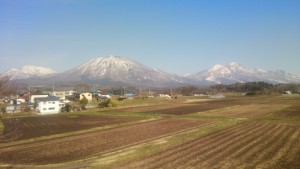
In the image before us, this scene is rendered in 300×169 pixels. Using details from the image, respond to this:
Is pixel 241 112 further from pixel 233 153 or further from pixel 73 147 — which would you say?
pixel 73 147

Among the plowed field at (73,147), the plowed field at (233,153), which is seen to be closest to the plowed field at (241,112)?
the plowed field at (73,147)

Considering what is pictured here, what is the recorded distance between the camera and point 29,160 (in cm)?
2319

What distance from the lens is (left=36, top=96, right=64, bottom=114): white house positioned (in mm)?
72281

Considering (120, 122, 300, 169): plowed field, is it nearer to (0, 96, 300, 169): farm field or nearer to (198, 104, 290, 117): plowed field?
(0, 96, 300, 169): farm field

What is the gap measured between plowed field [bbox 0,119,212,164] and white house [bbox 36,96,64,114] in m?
39.8

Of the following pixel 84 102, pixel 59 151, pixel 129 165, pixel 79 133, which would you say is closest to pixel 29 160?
pixel 59 151

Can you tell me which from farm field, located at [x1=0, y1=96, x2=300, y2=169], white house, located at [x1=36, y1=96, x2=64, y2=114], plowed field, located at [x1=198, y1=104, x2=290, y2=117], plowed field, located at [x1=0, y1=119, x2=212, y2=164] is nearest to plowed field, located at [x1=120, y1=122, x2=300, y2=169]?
farm field, located at [x1=0, y1=96, x2=300, y2=169]

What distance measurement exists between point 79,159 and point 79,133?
14443mm

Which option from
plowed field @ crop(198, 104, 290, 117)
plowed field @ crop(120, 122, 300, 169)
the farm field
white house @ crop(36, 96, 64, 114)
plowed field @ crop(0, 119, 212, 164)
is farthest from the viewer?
white house @ crop(36, 96, 64, 114)

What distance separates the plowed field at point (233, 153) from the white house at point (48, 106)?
165 feet

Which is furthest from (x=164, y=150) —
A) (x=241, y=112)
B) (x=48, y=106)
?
(x=48, y=106)

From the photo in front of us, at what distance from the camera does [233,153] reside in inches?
902

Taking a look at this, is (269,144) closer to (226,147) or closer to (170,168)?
(226,147)

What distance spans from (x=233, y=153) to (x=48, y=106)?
58.0m
